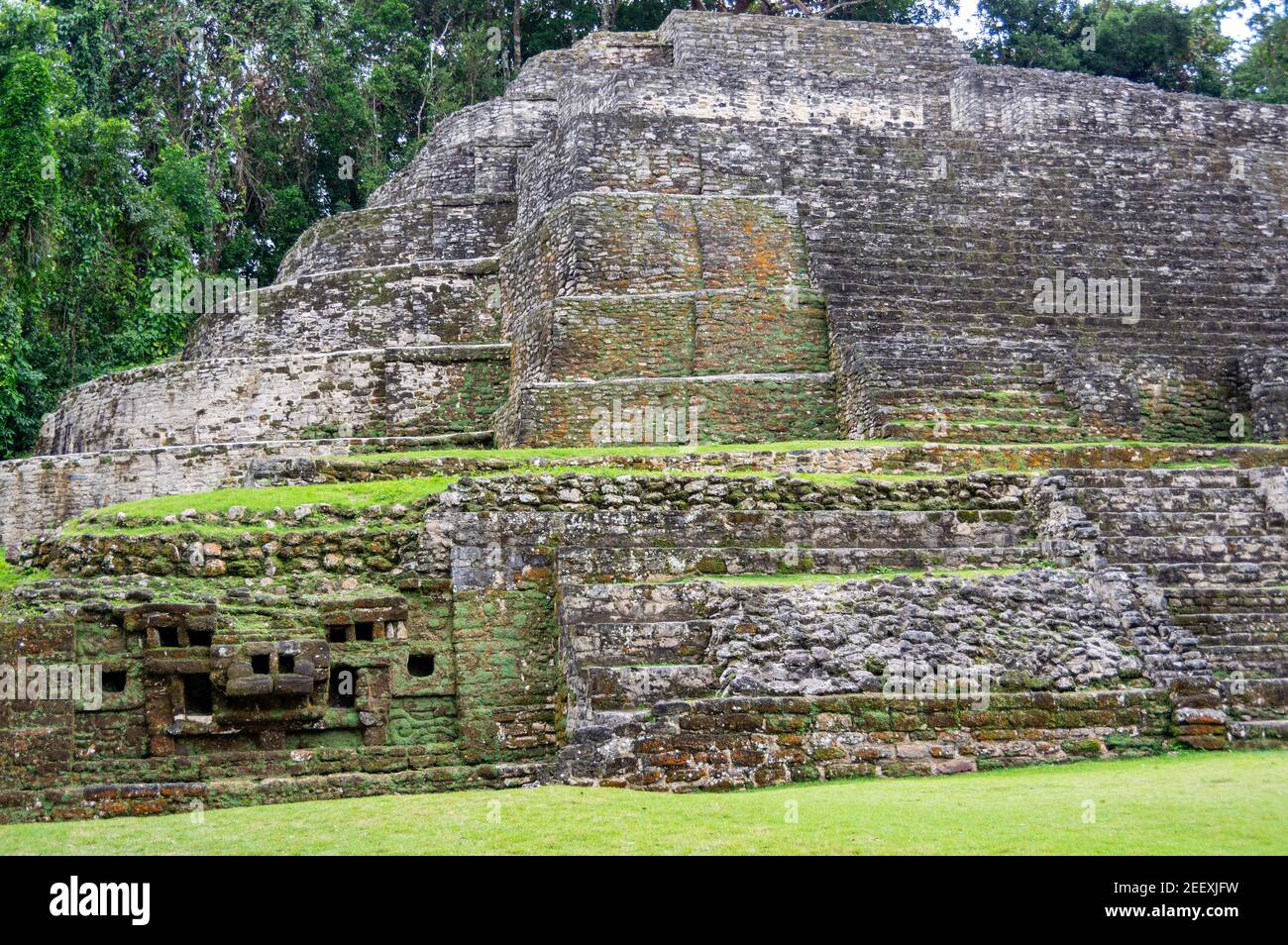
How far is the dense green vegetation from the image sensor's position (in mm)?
26953

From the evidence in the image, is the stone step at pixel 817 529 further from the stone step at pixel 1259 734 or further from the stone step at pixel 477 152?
the stone step at pixel 477 152

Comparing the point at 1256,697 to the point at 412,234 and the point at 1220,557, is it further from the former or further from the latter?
the point at 412,234

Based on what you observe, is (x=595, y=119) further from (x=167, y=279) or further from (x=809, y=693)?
(x=809, y=693)

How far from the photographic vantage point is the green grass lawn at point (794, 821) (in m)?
8.71

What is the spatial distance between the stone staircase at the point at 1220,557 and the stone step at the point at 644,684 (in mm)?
4073

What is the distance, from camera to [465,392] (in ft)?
69.6

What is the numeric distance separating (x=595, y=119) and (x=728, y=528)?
10.5m

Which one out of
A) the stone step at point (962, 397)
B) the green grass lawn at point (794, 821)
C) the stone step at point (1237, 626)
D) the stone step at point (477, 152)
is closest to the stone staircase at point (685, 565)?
the green grass lawn at point (794, 821)

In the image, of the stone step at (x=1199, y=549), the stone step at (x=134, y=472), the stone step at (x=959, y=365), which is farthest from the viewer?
the stone step at (x=134, y=472)

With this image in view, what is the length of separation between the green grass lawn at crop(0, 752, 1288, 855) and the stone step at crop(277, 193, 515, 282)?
1429cm

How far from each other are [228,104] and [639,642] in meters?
25.1

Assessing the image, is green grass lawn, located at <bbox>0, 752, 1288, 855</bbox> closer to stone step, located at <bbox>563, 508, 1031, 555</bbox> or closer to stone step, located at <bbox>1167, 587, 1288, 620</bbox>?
stone step, located at <bbox>1167, 587, 1288, 620</bbox>

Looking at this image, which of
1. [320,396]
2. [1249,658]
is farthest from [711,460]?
[320,396]

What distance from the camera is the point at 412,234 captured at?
2473 cm
